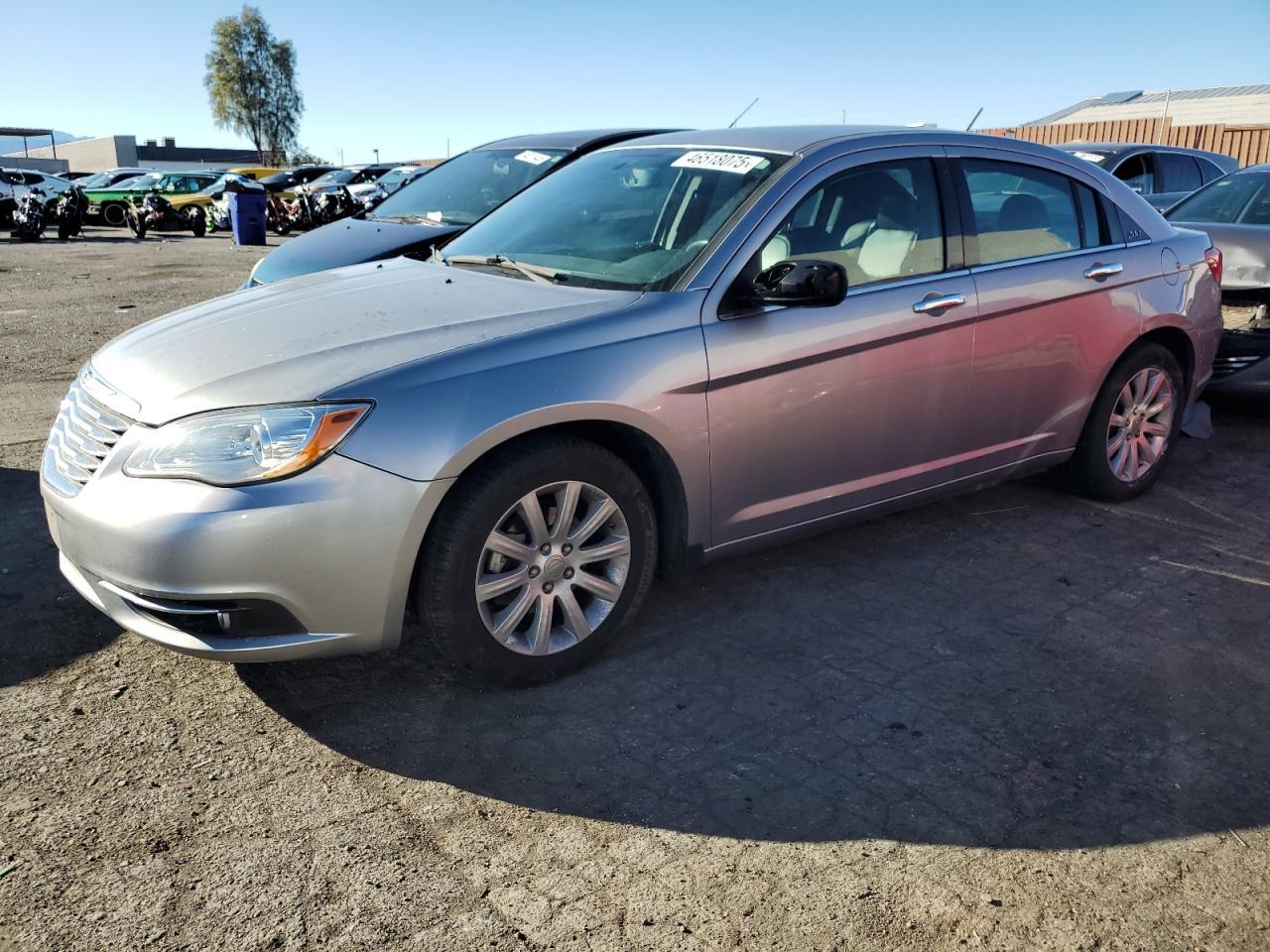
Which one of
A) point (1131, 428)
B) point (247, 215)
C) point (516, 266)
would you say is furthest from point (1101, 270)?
point (247, 215)

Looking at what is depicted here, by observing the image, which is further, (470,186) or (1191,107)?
(1191,107)

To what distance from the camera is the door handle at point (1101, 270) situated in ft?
15.1

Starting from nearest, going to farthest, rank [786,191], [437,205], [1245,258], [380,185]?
1. [786,191]
2. [1245,258]
3. [437,205]
4. [380,185]

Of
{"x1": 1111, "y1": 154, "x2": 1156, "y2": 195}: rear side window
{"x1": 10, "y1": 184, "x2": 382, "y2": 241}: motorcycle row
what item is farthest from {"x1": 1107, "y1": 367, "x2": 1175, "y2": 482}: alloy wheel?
{"x1": 10, "y1": 184, "x2": 382, "y2": 241}: motorcycle row

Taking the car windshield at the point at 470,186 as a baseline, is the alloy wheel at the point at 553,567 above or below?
below

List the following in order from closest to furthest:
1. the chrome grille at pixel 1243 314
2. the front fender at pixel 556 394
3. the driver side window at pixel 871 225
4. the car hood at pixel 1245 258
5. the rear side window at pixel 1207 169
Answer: the front fender at pixel 556 394
the driver side window at pixel 871 225
the chrome grille at pixel 1243 314
the car hood at pixel 1245 258
the rear side window at pixel 1207 169

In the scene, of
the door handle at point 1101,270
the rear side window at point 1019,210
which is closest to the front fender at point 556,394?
the rear side window at point 1019,210

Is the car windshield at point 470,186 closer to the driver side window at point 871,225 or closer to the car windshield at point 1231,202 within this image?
the driver side window at point 871,225

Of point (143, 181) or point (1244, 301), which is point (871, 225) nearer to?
point (1244, 301)

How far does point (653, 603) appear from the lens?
3967 mm

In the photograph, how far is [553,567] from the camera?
3.27 m

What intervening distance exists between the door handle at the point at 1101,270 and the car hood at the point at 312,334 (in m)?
2.28

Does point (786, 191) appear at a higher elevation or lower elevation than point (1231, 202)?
→ higher

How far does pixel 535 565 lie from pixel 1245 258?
5.34 m
